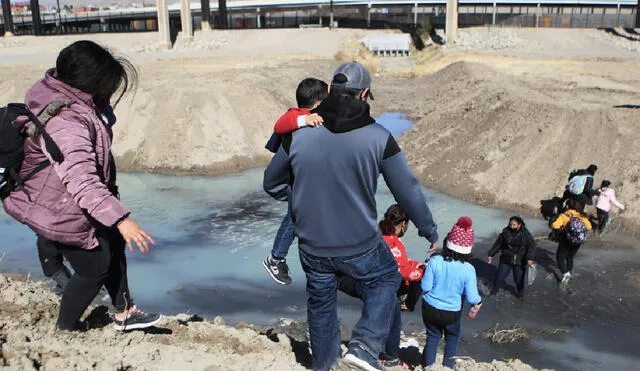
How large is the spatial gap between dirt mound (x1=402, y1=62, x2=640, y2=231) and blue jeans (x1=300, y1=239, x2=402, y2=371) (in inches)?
476

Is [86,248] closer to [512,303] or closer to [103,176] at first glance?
→ [103,176]

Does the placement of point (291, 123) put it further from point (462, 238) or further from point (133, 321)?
point (462, 238)

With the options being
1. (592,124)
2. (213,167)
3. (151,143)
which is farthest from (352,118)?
(151,143)

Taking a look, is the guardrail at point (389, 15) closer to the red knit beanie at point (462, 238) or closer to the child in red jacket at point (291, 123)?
the red knit beanie at point (462, 238)

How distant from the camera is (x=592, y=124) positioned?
1731 cm

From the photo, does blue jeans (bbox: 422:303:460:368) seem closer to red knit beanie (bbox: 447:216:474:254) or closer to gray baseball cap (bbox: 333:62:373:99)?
red knit beanie (bbox: 447:216:474:254)

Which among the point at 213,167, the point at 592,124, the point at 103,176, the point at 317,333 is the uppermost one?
the point at 103,176

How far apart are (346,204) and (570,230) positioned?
7.27 m

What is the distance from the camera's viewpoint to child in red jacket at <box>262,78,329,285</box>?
362 centimetres

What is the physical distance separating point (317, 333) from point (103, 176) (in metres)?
1.69

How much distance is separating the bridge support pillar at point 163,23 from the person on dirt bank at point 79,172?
62.2 metres

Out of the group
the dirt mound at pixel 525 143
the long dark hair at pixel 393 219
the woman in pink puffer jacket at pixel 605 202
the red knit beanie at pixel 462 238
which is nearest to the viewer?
the long dark hair at pixel 393 219

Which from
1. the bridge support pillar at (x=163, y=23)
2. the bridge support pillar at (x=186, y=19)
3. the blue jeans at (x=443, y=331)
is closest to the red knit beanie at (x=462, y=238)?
the blue jeans at (x=443, y=331)

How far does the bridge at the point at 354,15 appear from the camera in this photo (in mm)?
68875
